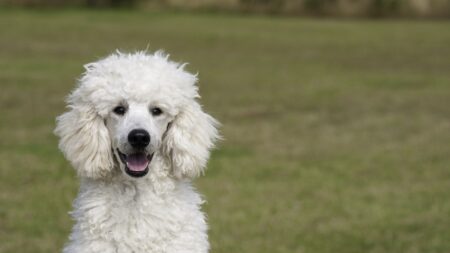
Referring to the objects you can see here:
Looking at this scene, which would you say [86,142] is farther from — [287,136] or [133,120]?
[287,136]

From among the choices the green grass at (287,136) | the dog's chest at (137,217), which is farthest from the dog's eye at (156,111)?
the green grass at (287,136)

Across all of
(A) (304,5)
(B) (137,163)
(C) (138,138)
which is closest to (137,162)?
(B) (137,163)

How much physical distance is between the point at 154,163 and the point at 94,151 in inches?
12.7

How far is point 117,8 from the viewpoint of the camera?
39.3 meters

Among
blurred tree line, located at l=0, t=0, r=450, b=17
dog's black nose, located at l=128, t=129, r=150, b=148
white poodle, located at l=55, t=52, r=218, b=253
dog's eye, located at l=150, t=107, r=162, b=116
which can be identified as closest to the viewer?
dog's black nose, located at l=128, t=129, r=150, b=148

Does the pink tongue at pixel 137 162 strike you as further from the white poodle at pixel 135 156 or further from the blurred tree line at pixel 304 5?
the blurred tree line at pixel 304 5

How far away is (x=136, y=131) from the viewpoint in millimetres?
5199

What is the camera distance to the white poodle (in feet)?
17.5

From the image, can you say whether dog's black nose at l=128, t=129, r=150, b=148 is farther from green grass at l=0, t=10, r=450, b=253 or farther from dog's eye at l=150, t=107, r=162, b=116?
green grass at l=0, t=10, r=450, b=253

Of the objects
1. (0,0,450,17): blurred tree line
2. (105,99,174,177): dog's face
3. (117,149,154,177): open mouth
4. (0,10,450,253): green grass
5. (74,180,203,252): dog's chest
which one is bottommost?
(0,0,450,17): blurred tree line

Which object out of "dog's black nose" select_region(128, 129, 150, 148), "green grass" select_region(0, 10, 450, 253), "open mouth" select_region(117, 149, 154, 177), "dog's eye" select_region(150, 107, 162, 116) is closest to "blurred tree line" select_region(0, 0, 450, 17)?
"green grass" select_region(0, 10, 450, 253)

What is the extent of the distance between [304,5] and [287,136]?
1002 inches

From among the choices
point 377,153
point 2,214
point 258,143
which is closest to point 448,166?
point 377,153

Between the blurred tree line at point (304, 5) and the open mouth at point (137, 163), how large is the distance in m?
34.0
